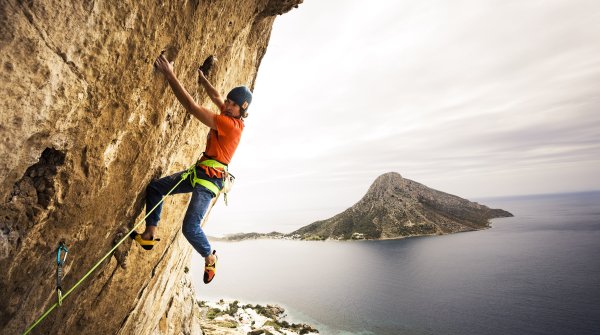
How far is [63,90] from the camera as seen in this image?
130 inches

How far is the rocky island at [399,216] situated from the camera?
529 ft

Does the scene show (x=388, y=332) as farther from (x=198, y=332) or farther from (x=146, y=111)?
(x=146, y=111)

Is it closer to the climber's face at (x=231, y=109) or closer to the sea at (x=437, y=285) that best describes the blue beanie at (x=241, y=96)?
the climber's face at (x=231, y=109)

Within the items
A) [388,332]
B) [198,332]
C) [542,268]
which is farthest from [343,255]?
[198,332]

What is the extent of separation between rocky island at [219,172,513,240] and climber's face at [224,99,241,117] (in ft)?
537

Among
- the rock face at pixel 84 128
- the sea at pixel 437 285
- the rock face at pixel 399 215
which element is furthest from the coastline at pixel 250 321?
the rock face at pixel 399 215

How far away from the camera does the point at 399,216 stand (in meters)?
166

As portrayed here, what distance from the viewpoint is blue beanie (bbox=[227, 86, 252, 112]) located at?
16.6ft

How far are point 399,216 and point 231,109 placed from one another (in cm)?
17400

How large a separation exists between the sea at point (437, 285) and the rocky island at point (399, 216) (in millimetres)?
22335

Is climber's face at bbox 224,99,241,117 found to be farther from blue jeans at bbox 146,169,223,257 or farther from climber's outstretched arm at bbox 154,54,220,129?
blue jeans at bbox 146,169,223,257

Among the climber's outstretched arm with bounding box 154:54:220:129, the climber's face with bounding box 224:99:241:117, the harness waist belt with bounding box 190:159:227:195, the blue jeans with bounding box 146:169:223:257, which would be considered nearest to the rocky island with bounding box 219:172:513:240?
the blue jeans with bounding box 146:169:223:257

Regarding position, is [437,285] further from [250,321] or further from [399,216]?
[399,216]

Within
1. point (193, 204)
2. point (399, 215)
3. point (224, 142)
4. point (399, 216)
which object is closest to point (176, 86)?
point (224, 142)
